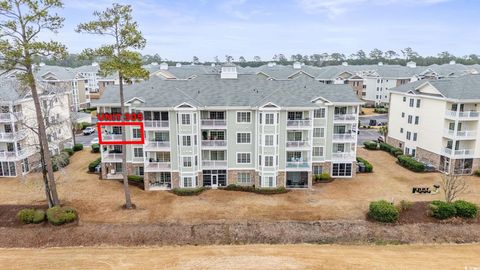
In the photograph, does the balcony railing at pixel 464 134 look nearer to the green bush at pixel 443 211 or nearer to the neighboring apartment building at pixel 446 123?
the neighboring apartment building at pixel 446 123

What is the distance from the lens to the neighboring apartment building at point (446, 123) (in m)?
40.8

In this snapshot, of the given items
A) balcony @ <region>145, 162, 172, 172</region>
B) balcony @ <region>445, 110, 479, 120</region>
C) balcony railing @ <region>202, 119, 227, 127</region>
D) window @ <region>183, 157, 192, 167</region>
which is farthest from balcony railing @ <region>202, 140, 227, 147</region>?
balcony @ <region>445, 110, 479, 120</region>

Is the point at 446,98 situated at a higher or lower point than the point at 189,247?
higher

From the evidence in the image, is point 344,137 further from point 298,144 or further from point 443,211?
point 443,211

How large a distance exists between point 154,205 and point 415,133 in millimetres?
37450

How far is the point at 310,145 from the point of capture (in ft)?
122

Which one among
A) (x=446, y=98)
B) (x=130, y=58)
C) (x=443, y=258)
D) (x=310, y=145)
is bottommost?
(x=443, y=258)

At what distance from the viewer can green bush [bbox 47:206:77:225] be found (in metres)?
27.9

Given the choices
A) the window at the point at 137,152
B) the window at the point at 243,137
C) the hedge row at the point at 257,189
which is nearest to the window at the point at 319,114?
the window at the point at 243,137

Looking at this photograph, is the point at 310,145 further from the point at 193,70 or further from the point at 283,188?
the point at 193,70

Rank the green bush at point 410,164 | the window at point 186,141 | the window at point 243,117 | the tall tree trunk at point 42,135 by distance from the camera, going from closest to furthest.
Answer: the tall tree trunk at point 42,135 → the window at point 186,141 → the window at point 243,117 → the green bush at point 410,164

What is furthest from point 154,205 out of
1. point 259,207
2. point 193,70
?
point 193,70

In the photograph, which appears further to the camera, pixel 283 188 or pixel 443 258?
pixel 283 188

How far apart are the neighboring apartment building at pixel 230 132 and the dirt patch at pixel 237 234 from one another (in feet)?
30.2
